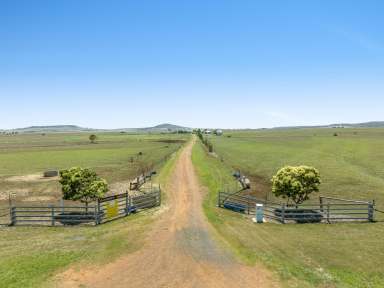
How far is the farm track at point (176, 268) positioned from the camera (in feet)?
47.4

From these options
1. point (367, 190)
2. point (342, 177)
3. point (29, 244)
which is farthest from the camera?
point (342, 177)

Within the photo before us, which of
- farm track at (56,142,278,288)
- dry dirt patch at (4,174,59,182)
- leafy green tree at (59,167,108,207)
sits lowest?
dry dirt patch at (4,174,59,182)

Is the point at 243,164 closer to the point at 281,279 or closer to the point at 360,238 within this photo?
the point at 360,238

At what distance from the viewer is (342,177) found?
45.7 meters

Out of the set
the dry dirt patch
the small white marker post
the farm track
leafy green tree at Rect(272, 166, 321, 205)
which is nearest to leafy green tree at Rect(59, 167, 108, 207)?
the farm track

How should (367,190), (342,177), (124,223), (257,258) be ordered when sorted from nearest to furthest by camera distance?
(257,258)
(124,223)
(367,190)
(342,177)

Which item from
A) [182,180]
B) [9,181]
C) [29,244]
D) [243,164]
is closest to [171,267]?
[29,244]

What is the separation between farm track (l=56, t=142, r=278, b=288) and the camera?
47.4 feet

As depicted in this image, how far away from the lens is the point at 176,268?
620 inches

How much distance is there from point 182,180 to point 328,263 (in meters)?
26.9

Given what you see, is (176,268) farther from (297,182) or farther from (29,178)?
(29,178)

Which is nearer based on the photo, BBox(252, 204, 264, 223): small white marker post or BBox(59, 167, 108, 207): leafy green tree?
BBox(252, 204, 264, 223): small white marker post

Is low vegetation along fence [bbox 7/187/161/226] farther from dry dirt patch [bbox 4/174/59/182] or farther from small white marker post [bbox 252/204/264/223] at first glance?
dry dirt patch [bbox 4/174/59/182]

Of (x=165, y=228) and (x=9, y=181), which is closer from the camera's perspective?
(x=165, y=228)
